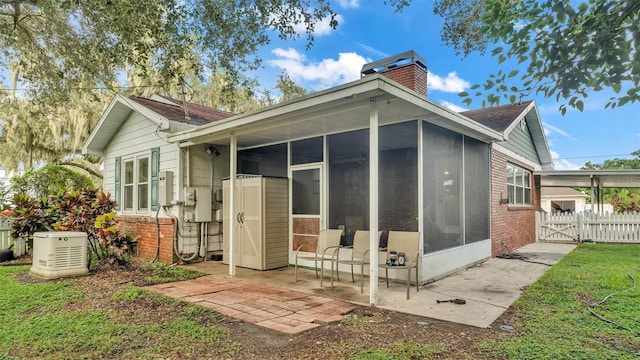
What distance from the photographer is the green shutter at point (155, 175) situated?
8.42 metres

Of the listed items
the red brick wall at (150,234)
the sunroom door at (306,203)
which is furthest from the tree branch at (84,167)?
the sunroom door at (306,203)

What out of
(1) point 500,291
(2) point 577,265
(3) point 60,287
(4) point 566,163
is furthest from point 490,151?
(4) point 566,163

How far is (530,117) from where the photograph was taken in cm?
1205

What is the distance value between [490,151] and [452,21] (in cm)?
302

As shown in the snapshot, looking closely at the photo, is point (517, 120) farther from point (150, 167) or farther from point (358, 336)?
point (150, 167)

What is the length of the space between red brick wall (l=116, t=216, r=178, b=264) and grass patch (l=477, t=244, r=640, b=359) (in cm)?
642

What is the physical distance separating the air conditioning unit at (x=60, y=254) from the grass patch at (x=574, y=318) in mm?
6676

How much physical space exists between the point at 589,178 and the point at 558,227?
→ 6.66ft

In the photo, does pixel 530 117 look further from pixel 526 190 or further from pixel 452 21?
pixel 452 21

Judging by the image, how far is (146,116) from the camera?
8312 mm

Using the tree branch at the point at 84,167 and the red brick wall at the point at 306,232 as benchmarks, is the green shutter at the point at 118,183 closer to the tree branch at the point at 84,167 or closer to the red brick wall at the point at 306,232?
the red brick wall at the point at 306,232

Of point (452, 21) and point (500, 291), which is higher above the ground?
point (452, 21)

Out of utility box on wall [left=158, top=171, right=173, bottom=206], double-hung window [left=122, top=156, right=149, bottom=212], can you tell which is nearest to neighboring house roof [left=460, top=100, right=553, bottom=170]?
utility box on wall [left=158, top=171, right=173, bottom=206]

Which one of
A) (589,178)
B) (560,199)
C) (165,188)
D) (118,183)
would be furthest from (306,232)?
(560,199)
